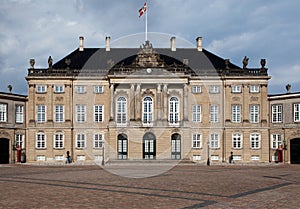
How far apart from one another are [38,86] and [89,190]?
105ft

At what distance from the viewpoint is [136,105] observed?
43.8m

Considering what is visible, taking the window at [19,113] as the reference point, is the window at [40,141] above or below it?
below

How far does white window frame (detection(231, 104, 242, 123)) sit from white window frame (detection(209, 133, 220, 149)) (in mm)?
2408

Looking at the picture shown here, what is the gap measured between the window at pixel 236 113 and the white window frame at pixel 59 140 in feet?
59.1

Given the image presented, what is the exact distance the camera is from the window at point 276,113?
44219mm

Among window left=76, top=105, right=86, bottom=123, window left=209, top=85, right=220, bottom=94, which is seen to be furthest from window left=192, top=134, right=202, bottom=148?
window left=76, top=105, right=86, bottom=123

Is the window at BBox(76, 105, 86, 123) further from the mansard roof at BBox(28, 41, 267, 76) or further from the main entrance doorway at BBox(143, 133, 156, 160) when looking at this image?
the main entrance doorway at BBox(143, 133, 156, 160)

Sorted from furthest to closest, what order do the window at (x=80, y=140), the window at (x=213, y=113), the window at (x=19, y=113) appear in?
the window at (x=213, y=113) → the window at (x=80, y=140) → the window at (x=19, y=113)

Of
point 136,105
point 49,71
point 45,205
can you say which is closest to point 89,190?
point 45,205

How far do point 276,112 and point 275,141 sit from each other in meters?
3.01

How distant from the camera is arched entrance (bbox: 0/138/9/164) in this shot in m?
41.8

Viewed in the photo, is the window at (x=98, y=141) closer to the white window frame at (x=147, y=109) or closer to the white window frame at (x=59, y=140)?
the white window frame at (x=59, y=140)

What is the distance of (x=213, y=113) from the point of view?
45594 mm

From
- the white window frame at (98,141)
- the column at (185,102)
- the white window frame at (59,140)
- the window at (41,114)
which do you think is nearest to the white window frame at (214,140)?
the column at (185,102)
